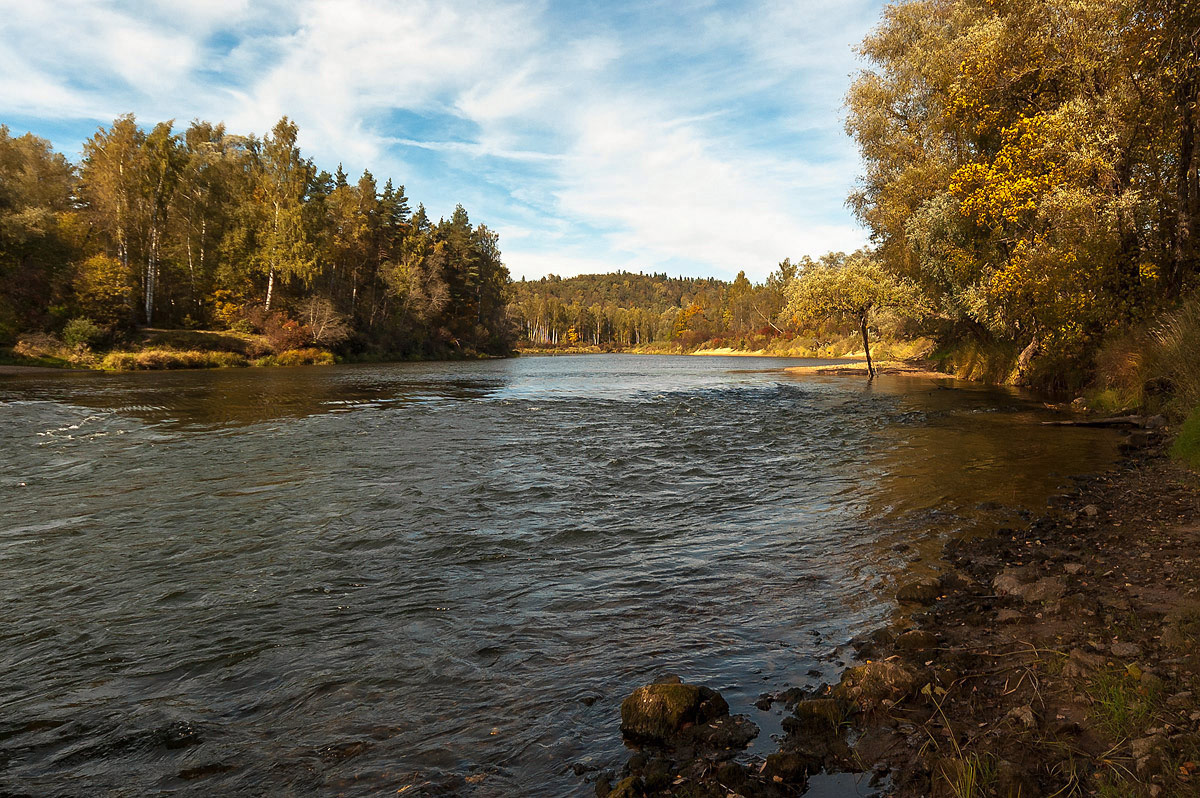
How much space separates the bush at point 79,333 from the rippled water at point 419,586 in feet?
110

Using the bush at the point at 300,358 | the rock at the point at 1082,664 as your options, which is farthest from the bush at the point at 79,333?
the rock at the point at 1082,664

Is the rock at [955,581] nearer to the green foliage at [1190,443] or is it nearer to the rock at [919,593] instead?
the rock at [919,593]

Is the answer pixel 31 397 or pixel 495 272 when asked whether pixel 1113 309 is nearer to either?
pixel 31 397

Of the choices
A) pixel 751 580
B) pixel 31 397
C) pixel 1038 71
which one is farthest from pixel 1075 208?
pixel 31 397

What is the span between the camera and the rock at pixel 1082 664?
14.8 feet

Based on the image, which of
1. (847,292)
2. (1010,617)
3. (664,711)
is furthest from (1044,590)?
(847,292)

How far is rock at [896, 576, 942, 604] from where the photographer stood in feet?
21.5

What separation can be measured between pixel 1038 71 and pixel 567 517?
23.1 m

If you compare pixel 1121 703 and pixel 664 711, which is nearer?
pixel 1121 703

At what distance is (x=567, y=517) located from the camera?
10.5 meters

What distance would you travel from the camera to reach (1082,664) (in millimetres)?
4590

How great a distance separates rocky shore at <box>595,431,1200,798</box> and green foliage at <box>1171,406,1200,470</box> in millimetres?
5639

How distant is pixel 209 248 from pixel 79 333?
79.1 feet

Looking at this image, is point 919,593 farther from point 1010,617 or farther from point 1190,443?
point 1190,443
